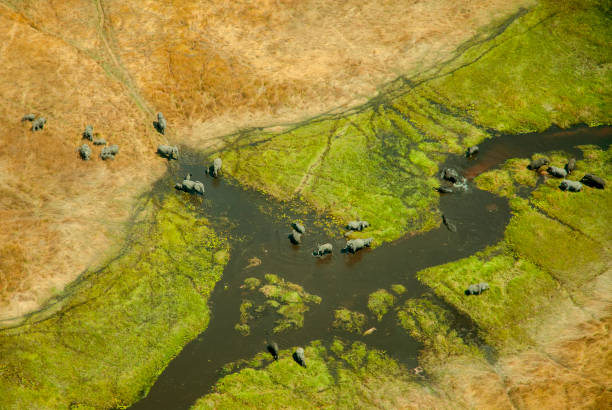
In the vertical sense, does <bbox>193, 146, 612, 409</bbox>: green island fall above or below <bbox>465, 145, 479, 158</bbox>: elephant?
below

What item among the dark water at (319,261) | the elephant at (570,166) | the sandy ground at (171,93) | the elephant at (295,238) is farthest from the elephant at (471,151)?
the elephant at (295,238)

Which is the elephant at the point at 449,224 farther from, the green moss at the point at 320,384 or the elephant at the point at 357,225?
the green moss at the point at 320,384

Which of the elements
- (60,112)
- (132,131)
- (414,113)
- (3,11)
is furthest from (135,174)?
(414,113)

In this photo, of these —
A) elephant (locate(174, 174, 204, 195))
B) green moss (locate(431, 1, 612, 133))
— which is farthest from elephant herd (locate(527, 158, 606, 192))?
elephant (locate(174, 174, 204, 195))

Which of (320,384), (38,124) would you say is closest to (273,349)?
(320,384)

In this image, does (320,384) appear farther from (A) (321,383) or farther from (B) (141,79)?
(B) (141,79)

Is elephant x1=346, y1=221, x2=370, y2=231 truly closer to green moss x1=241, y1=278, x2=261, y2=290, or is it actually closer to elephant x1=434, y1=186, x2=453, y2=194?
elephant x1=434, y1=186, x2=453, y2=194

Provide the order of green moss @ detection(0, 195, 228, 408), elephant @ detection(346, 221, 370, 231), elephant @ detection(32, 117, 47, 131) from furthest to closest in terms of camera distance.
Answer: elephant @ detection(32, 117, 47, 131) → elephant @ detection(346, 221, 370, 231) → green moss @ detection(0, 195, 228, 408)

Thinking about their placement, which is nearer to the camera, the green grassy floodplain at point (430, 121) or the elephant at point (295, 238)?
the elephant at point (295, 238)
